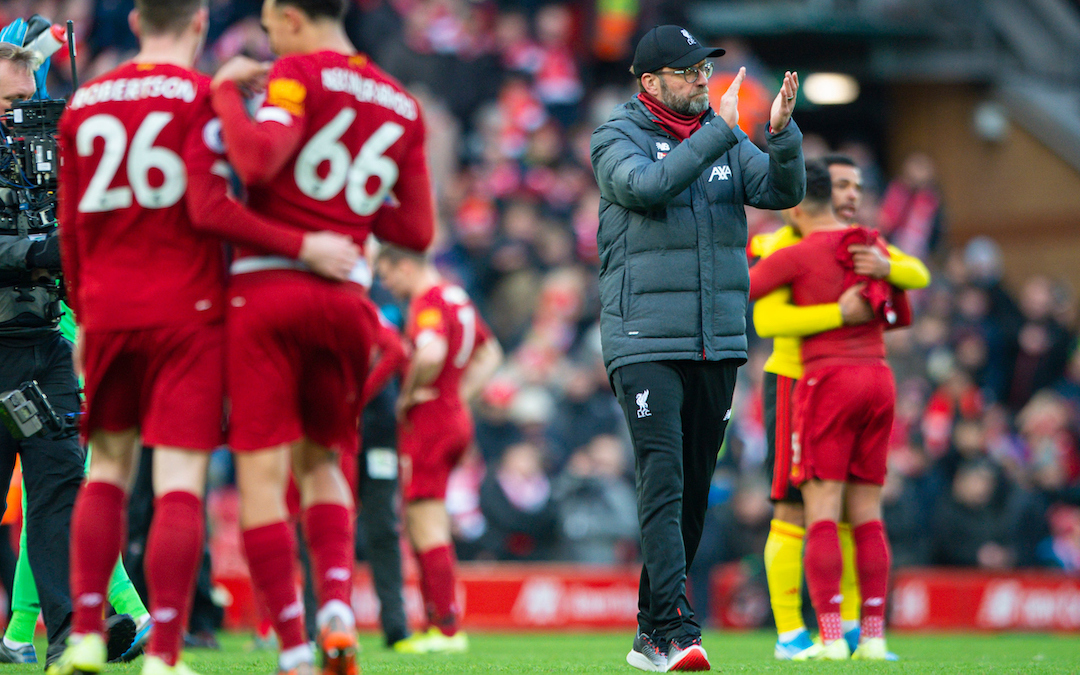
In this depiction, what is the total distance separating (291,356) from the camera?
4.48 m

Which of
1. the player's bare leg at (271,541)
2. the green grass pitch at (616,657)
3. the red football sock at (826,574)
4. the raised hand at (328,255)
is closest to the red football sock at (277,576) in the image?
the player's bare leg at (271,541)

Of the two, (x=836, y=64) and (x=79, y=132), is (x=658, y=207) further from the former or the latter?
(x=836, y=64)

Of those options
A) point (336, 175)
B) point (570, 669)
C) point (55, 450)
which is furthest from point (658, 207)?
point (55, 450)

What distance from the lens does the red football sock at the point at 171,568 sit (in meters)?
4.32

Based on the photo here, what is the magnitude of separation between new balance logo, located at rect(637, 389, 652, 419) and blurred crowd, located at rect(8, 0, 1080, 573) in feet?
22.3

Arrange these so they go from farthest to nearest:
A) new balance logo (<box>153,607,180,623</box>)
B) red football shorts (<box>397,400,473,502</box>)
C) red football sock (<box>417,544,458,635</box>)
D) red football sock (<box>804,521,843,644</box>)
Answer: red football shorts (<box>397,400,473,502</box>), red football sock (<box>417,544,458,635</box>), red football sock (<box>804,521,843,644</box>), new balance logo (<box>153,607,180,623</box>)

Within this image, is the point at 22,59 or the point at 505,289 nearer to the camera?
the point at 22,59

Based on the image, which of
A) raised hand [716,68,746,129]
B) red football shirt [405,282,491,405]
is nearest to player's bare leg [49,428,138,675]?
raised hand [716,68,746,129]

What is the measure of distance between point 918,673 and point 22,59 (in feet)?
15.2

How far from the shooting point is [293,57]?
15.1 ft

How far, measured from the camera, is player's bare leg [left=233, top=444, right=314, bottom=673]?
4422 mm

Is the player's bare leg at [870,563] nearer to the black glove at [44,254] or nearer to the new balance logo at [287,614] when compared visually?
the new balance logo at [287,614]

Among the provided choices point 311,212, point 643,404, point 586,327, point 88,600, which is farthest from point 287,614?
point 586,327

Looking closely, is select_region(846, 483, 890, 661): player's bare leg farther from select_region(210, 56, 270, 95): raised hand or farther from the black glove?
the black glove
